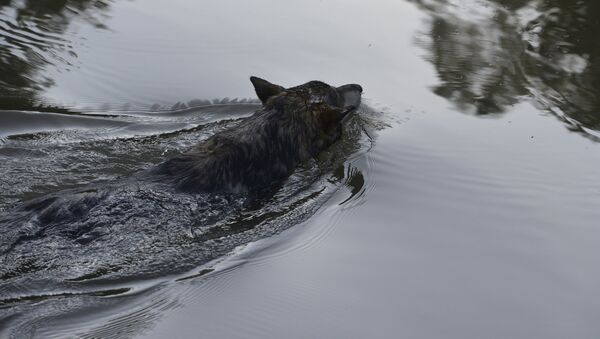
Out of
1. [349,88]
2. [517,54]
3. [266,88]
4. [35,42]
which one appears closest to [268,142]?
[266,88]

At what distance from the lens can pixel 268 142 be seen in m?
7.35

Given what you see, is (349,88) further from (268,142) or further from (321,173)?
(268,142)

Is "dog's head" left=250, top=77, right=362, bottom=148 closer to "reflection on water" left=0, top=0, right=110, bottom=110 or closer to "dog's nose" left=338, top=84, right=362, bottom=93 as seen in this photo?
"dog's nose" left=338, top=84, right=362, bottom=93

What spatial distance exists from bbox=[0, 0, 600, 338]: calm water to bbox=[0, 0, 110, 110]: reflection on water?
0.03m

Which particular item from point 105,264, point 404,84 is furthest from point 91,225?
point 404,84

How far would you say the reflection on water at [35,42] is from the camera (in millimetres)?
8469

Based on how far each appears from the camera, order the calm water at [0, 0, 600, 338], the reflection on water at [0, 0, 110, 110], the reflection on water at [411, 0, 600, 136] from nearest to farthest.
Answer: the calm water at [0, 0, 600, 338] < the reflection on water at [0, 0, 110, 110] < the reflection on water at [411, 0, 600, 136]

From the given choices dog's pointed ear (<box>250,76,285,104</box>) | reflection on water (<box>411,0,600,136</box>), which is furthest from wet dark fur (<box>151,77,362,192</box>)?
reflection on water (<box>411,0,600,136</box>)

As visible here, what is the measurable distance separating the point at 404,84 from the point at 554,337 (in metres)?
4.06

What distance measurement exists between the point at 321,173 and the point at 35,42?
363 centimetres

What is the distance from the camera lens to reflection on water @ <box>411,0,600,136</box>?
916 cm

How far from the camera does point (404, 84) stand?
9.23m

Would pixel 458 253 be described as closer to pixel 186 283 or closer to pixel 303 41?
pixel 186 283

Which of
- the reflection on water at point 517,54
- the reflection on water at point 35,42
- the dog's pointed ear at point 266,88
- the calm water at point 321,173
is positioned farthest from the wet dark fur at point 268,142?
the reflection on water at point 35,42
